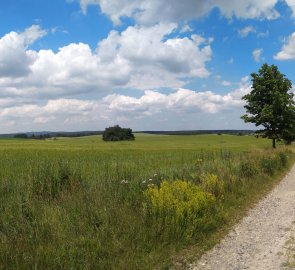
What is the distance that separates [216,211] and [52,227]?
419 cm

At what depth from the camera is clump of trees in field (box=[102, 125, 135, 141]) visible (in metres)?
127

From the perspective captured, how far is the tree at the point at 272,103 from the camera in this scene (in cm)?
4119

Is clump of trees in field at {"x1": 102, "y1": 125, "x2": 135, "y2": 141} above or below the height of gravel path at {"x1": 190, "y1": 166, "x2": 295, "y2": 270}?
above

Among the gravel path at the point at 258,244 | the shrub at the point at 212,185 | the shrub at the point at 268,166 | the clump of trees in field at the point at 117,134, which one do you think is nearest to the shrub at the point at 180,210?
the gravel path at the point at 258,244

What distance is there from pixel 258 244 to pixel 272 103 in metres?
35.1

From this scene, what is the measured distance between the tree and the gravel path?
31.1 metres

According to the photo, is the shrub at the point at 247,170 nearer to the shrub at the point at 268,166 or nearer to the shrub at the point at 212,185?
the shrub at the point at 268,166

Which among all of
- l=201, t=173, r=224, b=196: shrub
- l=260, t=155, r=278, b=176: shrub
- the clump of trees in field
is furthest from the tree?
the clump of trees in field

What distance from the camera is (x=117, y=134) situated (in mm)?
127562

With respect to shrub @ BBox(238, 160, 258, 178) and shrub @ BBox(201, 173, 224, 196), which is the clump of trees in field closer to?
shrub @ BBox(238, 160, 258, 178)

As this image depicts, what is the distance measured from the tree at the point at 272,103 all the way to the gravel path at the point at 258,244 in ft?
102

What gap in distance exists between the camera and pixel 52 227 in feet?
23.4

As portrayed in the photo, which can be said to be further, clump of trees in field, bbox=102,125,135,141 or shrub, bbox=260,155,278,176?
clump of trees in field, bbox=102,125,135,141

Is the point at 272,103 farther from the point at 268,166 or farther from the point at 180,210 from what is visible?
the point at 180,210
